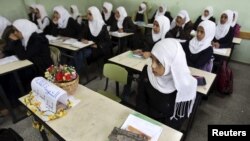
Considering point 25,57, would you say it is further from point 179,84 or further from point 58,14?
point 179,84

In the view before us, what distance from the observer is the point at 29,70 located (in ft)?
8.18

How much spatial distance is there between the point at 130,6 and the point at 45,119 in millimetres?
5111

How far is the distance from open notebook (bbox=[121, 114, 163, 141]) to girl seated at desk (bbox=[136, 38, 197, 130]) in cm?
35

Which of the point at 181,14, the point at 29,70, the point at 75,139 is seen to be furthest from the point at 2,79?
the point at 181,14

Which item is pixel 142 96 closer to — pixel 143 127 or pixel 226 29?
pixel 143 127

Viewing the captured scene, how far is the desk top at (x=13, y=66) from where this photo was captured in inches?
82.0

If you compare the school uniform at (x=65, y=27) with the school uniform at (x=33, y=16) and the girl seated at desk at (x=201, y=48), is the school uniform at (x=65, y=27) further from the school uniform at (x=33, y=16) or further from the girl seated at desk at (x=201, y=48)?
the girl seated at desk at (x=201, y=48)

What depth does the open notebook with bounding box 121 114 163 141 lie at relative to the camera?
1080 mm

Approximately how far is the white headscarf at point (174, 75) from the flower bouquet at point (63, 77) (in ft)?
2.15

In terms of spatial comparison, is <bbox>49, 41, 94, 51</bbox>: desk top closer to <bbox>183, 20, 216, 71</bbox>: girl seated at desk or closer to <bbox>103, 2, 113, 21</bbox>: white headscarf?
<bbox>183, 20, 216, 71</bbox>: girl seated at desk

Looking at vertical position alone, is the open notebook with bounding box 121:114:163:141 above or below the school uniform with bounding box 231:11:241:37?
below

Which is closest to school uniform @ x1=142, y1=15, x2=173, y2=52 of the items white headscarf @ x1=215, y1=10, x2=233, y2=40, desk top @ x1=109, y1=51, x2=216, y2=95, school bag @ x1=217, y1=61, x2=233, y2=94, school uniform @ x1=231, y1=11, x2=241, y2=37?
desk top @ x1=109, y1=51, x2=216, y2=95

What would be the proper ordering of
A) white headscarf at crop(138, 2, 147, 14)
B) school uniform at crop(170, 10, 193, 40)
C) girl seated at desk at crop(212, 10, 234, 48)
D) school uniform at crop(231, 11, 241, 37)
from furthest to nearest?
1. white headscarf at crop(138, 2, 147, 14)
2. school uniform at crop(170, 10, 193, 40)
3. school uniform at crop(231, 11, 241, 37)
4. girl seated at desk at crop(212, 10, 234, 48)

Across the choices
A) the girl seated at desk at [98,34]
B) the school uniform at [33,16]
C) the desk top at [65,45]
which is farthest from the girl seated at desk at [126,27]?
the school uniform at [33,16]
